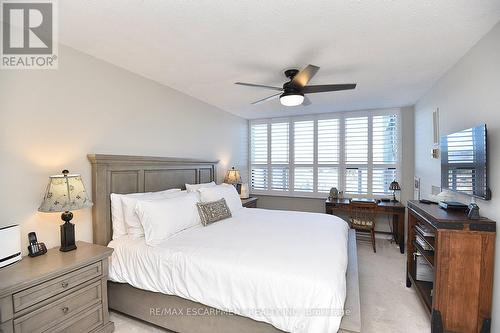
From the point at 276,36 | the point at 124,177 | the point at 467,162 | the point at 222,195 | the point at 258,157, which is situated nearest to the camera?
the point at 276,36

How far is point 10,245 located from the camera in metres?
1.64

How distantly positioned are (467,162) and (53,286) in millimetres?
3364

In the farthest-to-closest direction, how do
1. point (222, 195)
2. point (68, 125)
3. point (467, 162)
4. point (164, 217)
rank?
1. point (222, 195)
2. point (164, 217)
3. point (68, 125)
4. point (467, 162)

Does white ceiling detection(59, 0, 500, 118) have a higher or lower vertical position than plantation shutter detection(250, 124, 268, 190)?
higher

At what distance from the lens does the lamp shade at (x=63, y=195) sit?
1819 millimetres

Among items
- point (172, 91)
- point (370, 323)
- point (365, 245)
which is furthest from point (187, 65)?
point (365, 245)

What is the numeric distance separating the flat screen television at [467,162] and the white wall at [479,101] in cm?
7

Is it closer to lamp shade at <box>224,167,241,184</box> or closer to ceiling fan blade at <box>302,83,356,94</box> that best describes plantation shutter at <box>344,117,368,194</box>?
lamp shade at <box>224,167,241,184</box>

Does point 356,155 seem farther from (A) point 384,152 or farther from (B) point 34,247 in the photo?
(B) point 34,247

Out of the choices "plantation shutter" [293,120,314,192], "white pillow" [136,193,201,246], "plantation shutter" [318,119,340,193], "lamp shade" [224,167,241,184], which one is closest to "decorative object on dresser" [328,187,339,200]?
"plantation shutter" [318,119,340,193]

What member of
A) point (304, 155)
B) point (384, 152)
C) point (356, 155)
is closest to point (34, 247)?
point (304, 155)

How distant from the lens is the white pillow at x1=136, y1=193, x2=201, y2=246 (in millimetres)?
2174

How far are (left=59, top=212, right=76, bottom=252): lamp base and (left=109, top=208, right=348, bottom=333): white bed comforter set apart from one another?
0.32 meters

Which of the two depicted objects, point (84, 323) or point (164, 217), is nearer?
point (84, 323)
